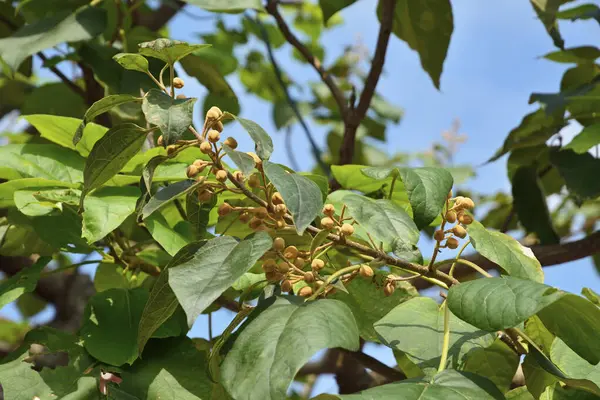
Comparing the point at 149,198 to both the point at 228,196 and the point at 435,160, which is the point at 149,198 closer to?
the point at 228,196

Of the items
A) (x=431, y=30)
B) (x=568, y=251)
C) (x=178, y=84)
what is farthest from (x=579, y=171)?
(x=178, y=84)

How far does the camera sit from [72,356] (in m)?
0.74

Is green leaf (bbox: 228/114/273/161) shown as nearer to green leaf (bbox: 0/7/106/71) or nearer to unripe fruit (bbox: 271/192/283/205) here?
unripe fruit (bbox: 271/192/283/205)

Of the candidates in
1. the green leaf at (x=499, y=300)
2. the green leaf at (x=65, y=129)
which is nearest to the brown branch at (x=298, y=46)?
the green leaf at (x=65, y=129)

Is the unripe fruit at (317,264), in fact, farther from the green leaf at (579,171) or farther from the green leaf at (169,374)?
the green leaf at (579,171)

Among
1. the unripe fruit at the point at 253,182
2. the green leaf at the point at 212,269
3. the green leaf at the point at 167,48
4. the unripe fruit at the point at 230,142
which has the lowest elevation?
the green leaf at the point at 212,269

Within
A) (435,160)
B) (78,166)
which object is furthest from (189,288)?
(435,160)

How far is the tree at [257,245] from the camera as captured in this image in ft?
→ 1.69

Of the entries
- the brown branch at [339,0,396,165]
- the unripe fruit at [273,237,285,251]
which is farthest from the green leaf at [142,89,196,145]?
the brown branch at [339,0,396,165]

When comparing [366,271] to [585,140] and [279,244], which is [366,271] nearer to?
[279,244]

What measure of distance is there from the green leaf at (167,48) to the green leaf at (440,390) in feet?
0.96

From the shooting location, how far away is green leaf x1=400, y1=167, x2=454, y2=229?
0.58m

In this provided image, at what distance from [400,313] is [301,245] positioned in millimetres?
125

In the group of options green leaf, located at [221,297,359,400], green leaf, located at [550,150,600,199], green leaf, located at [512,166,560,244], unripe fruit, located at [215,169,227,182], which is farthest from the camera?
green leaf, located at [512,166,560,244]
